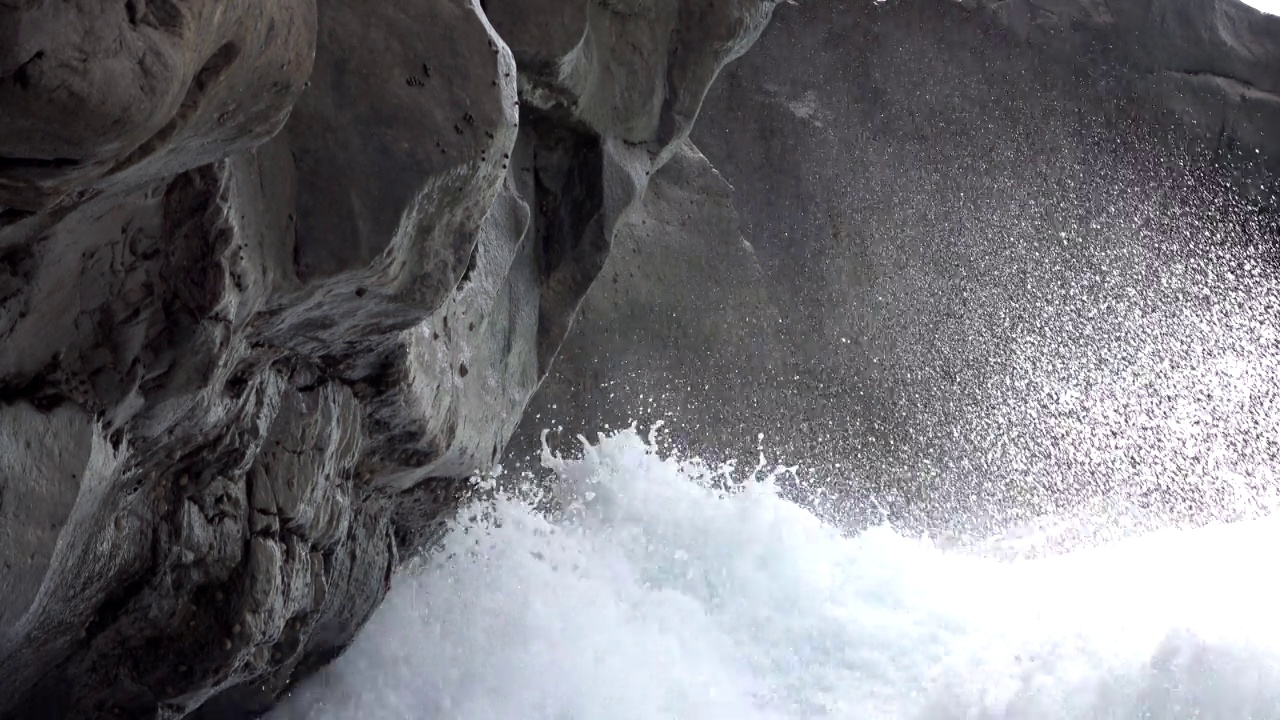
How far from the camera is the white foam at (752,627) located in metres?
3.20

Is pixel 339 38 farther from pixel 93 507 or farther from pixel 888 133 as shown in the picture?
pixel 888 133

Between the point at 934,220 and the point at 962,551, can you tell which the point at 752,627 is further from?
the point at 934,220

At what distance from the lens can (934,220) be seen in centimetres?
632

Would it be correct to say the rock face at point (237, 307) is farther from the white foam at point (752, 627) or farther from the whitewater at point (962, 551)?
the whitewater at point (962, 551)

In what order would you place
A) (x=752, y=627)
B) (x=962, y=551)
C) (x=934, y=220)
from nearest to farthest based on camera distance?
(x=752, y=627)
(x=962, y=551)
(x=934, y=220)

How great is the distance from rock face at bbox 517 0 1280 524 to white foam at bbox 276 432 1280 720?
89cm

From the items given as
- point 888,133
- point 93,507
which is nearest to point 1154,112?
point 888,133

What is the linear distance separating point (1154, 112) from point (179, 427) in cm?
604

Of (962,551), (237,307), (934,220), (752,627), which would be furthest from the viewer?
(934,220)

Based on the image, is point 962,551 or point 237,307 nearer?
point 237,307

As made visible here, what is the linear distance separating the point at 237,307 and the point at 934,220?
4946 mm

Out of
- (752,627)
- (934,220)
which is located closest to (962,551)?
(934,220)

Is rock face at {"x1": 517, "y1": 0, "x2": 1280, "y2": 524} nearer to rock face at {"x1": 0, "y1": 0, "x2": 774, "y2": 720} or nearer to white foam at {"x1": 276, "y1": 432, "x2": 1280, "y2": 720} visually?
white foam at {"x1": 276, "y1": 432, "x2": 1280, "y2": 720}

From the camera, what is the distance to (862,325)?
597cm
